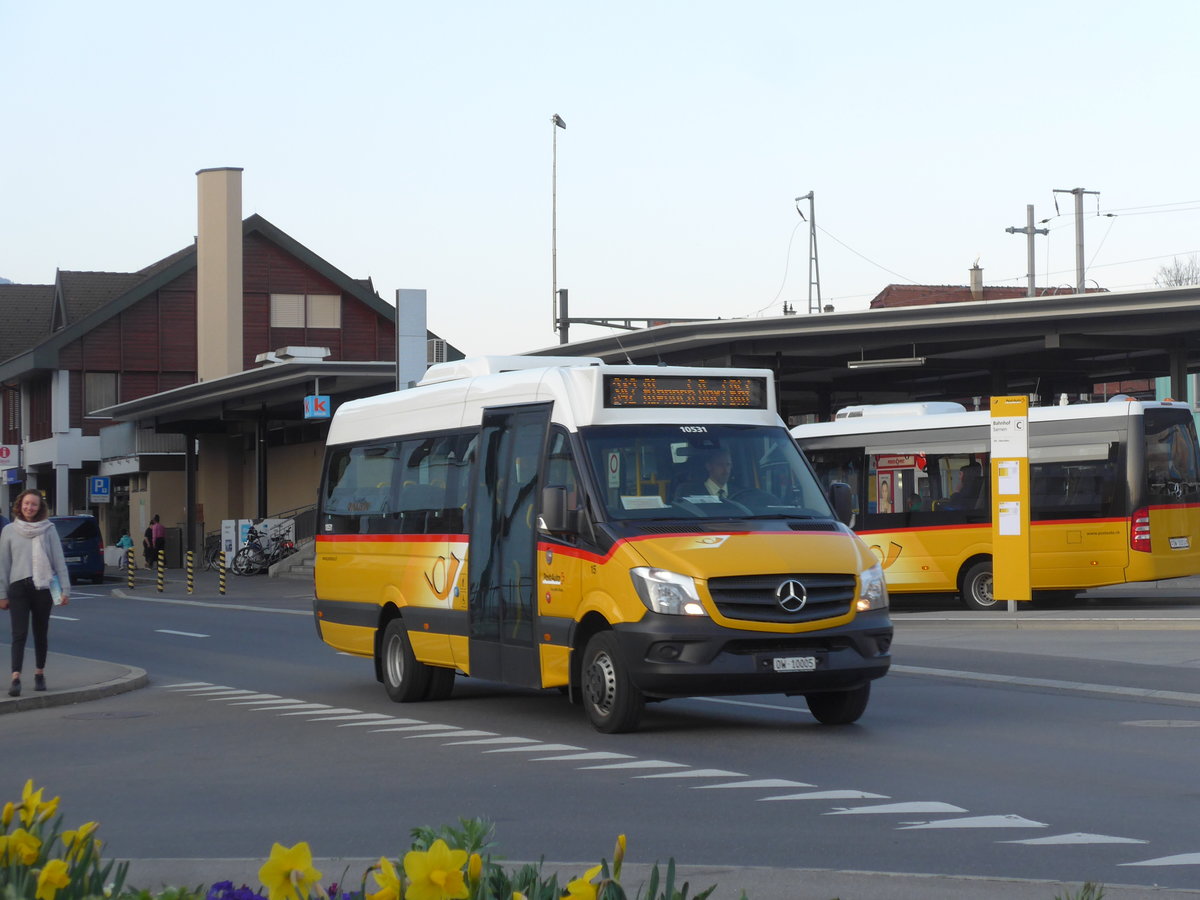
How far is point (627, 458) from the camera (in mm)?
12664

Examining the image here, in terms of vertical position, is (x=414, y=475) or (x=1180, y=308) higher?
(x=1180, y=308)

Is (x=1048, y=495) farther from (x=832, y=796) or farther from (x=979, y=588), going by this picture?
(x=832, y=796)

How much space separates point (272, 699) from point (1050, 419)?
48.5 feet

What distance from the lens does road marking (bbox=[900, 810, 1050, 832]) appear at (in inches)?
324

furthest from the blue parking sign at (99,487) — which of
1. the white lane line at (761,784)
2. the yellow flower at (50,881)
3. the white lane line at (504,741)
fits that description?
the yellow flower at (50,881)

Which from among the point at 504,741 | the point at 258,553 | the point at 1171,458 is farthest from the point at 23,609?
the point at 258,553

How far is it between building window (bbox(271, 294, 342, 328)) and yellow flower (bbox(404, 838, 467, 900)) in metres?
66.6

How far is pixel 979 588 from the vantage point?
2680 cm

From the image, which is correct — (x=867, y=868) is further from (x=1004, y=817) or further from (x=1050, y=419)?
(x=1050, y=419)

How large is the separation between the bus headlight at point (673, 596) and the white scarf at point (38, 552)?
252 inches

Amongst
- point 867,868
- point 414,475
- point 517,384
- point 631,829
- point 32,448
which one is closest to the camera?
point 867,868

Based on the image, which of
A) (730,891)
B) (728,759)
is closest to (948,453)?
(728,759)

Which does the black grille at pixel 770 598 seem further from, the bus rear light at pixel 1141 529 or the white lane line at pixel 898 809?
the bus rear light at pixel 1141 529

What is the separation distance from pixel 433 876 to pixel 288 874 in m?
0.37
